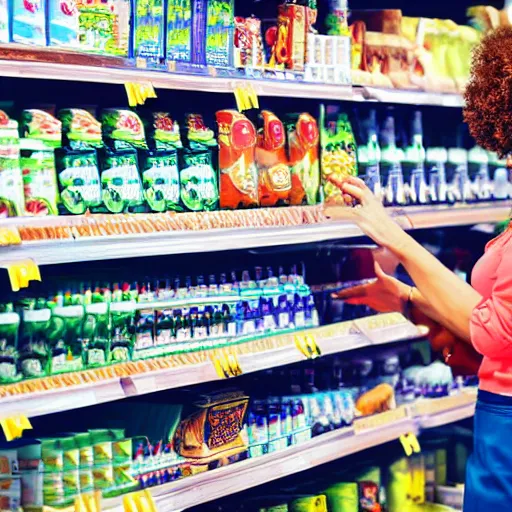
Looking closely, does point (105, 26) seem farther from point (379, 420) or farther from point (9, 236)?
point (379, 420)

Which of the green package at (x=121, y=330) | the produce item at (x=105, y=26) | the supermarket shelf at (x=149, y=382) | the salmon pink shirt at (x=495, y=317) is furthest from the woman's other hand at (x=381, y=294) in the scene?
the produce item at (x=105, y=26)

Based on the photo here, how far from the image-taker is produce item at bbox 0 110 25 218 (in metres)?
2.67

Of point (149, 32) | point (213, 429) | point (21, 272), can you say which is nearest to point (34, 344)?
point (21, 272)

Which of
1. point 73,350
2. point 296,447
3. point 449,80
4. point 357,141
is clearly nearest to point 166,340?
point 73,350

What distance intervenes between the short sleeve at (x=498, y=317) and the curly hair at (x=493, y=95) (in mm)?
299

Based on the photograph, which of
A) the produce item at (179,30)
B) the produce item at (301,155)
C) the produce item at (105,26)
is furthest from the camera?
the produce item at (301,155)

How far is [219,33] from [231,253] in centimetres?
84

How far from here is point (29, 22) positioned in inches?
106

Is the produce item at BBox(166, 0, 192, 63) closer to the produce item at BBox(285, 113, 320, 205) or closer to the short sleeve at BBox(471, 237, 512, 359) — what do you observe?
the produce item at BBox(285, 113, 320, 205)

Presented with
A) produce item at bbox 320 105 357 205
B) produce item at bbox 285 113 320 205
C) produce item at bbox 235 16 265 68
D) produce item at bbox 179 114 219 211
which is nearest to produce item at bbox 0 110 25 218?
produce item at bbox 179 114 219 211

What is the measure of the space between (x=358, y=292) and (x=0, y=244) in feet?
4.61

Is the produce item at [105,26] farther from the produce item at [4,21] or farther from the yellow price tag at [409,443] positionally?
the yellow price tag at [409,443]

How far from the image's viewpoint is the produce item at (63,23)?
2.74m

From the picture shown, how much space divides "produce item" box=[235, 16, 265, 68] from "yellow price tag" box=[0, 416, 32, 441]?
1.31m
